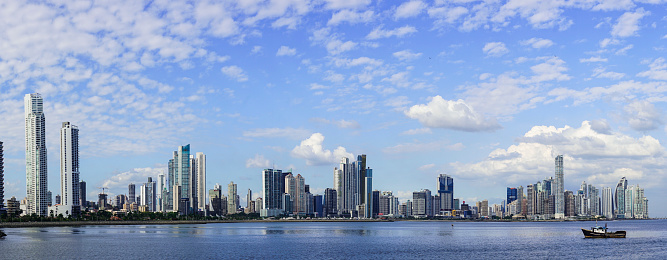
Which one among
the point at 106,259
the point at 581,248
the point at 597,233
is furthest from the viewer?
the point at 597,233

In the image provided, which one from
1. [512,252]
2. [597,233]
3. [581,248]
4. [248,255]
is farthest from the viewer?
[597,233]

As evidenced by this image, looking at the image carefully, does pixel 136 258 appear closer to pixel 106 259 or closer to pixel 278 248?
pixel 106 259

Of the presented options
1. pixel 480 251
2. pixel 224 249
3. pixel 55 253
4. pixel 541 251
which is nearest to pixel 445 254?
pixel 480 251

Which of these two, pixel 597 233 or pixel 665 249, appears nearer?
pixel 665 249

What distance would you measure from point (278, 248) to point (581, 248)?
70218 mm

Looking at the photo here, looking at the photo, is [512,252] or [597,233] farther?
[597,233]

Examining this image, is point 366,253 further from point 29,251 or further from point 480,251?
point 29,251

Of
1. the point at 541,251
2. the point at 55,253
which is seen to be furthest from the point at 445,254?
the point at 55,253

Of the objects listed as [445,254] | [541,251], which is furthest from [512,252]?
[445,254]

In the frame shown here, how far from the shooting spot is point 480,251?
136 meters

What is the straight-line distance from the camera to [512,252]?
131500 mm

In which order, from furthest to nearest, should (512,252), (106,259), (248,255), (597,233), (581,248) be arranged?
(597,233), (581,248), (512,252), (248,255), (106,259)

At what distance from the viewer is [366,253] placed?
130250mm

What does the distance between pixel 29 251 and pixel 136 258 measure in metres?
30.0
